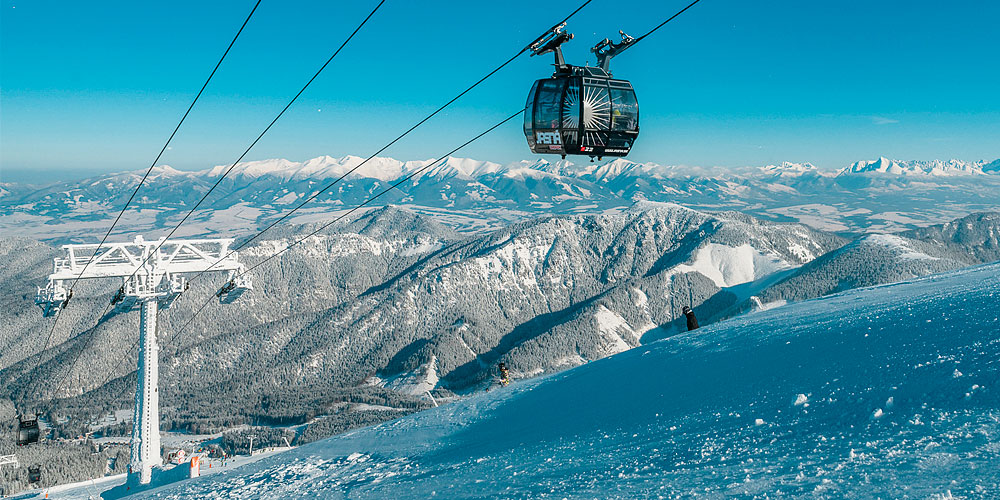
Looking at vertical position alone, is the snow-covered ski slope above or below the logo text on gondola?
below

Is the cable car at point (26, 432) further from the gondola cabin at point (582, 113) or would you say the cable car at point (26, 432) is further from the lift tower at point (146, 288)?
the gondola cabin at point (582, 113)

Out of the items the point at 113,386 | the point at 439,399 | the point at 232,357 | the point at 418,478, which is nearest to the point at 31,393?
the point at 113,386

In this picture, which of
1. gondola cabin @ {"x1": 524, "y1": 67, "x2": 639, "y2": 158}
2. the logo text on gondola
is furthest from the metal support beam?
gondola cabin @ {"x1": 524, "y1": 67, "x2": 639, "y2": 158}

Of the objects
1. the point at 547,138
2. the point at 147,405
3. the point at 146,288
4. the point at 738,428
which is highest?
the point at 547,138

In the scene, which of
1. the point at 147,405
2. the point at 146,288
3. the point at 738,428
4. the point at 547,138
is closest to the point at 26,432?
the point at 147,405

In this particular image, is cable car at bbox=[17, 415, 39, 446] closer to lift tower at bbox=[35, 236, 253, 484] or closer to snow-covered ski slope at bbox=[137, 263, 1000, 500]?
lift tower at bbox=[35, 236, 253, 484]

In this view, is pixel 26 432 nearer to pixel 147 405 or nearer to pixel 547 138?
pixel 147 405

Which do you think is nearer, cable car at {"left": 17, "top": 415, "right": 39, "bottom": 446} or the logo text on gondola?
the logo text on gondola

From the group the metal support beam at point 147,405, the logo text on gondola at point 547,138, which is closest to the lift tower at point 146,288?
the metal support beam at point 147,405
